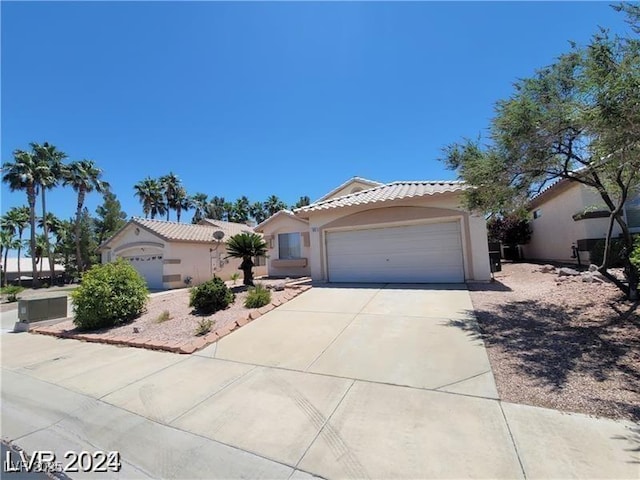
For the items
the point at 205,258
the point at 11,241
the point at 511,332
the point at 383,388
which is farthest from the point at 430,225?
the point at 11,241

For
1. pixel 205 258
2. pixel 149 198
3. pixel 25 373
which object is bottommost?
pixel 25 373

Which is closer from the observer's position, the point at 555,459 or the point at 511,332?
the point at 555,459

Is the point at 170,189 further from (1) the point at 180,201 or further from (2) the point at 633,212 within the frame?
(2) the point at 633,212

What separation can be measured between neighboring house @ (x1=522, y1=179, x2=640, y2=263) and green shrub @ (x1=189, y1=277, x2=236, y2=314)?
34.6 ft

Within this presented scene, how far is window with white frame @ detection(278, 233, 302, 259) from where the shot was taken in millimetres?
17719

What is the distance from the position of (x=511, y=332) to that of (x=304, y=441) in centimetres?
463

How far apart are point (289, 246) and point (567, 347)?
1433cm

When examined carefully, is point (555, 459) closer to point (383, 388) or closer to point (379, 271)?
point (383, 388)

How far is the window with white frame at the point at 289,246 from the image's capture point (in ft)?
58.1

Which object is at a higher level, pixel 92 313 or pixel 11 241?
pixel 11 241

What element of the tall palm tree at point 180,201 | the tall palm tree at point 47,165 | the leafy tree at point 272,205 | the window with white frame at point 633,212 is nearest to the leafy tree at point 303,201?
the leafy tree at point 272,205

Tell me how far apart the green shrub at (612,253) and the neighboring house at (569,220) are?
1.65 ft

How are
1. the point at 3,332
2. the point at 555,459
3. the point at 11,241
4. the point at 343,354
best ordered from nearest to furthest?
the point at 555,459 < the point at 343,354 < the point at 3,332 < the point at 11,241

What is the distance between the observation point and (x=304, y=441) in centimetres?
308
